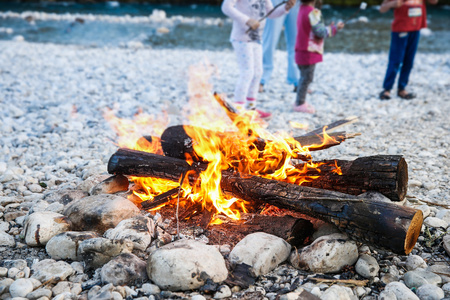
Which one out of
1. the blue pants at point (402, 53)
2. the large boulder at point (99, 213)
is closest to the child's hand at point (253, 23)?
the blue pants at point (402, 53)

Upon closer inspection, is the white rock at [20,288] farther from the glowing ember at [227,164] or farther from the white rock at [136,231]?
the glowing ember at [227,164]

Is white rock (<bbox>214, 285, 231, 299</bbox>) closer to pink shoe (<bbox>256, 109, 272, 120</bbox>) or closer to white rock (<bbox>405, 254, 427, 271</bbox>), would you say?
white rock (<bbox>405, 254, 427, 271</bbox>)

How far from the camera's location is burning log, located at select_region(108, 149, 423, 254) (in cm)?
236

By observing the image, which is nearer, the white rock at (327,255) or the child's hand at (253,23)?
the white rock at (327,255)

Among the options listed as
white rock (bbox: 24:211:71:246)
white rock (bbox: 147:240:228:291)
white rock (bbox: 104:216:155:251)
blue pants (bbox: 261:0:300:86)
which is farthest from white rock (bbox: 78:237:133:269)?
blue pants (bbox: 261:0:300:86)

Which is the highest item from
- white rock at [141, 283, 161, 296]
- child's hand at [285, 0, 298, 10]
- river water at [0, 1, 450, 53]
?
child's hand at [285, 0, 298, 10]

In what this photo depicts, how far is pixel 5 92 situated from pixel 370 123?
639cm

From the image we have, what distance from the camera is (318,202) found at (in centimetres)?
269

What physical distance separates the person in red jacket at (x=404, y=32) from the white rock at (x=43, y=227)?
20.0 feet

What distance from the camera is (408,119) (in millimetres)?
6035

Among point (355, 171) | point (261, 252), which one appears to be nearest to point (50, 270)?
point (261, 252)

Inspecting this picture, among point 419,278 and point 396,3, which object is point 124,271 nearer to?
point 419,278

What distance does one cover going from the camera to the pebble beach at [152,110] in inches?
151

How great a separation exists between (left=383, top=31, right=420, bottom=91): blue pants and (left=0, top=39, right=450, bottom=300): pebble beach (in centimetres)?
41
